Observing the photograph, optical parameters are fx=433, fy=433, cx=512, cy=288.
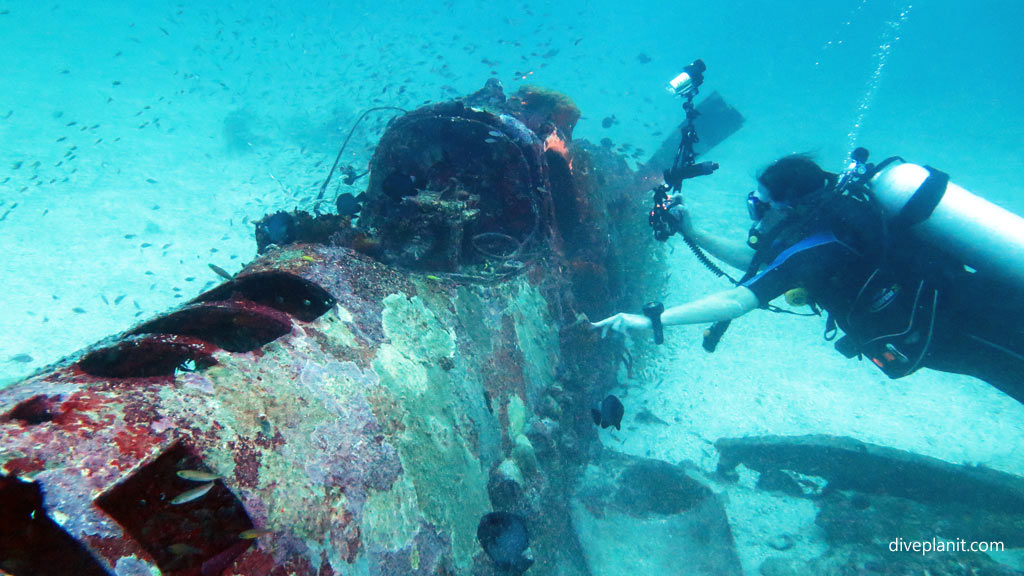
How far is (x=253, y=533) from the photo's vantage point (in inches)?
54.7

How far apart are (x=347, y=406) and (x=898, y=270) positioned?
5131 mm

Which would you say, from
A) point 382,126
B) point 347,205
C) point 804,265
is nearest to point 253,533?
point 804,265

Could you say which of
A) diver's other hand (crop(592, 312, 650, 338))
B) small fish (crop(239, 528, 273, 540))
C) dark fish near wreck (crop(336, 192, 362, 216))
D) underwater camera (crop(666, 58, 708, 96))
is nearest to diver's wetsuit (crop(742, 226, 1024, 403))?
diver's other hand (crop(592, 312, 650, 338))

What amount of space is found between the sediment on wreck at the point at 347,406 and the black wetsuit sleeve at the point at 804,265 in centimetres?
193

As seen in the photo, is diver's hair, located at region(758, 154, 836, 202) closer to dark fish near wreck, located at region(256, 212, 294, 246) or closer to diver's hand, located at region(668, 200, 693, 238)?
diver's hand, located at region(668, 200, 693, 238)

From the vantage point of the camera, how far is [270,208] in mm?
16047

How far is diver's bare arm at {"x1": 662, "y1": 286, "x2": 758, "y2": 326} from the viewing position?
4277 mm

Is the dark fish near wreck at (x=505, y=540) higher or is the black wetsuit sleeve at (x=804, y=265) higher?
the black wetsuit sleeve at (x=804, y=265)

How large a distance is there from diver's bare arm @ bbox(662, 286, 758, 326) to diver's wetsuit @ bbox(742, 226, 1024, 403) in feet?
0.32

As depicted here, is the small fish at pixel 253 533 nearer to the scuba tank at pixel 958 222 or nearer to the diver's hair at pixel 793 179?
the diver's hair at pixel 793 179

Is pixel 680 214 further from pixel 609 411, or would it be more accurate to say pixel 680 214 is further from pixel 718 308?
pixel 609 411

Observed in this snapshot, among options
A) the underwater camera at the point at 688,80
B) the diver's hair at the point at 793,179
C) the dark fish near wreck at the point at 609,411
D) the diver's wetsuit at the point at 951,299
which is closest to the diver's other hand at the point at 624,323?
the dark fish near wreck at the point at 609,411

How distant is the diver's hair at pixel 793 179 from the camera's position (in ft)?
14.7

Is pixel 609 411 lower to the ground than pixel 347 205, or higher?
lower
